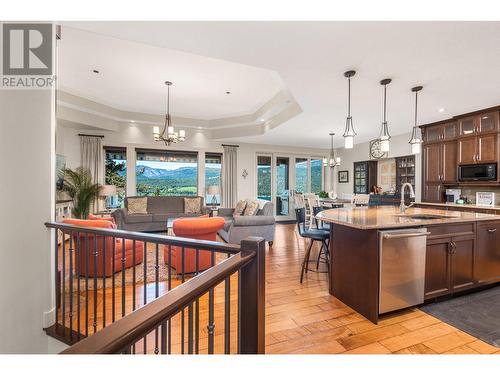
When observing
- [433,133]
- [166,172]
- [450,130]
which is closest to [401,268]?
[450,130]

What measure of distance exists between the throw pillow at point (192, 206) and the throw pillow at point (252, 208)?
6.12 feet

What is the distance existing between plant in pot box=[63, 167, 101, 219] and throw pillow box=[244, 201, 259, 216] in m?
3.57

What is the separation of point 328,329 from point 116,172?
6486 mm

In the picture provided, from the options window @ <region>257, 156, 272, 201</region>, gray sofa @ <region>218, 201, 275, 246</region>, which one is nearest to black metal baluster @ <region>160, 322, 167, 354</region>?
gray sofa @ <region>218, 201, 275, 246</region>

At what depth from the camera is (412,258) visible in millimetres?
2320

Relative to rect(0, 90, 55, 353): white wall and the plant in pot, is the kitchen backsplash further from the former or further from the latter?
the plant in pot

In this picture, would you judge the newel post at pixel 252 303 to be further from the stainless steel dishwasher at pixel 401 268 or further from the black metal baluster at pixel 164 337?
the stainless steel dishwasher at pixel 401 268

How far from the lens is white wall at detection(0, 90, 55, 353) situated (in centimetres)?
198

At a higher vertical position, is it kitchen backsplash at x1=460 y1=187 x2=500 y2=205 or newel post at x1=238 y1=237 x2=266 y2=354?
kitchen backsplash at x1=460 y1=187 x2=500 y2=205

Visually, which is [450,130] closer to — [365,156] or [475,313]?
[365,156]

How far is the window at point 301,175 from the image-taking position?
8.60 meters

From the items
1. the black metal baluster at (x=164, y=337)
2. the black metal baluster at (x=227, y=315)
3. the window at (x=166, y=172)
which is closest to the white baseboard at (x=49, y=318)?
the black metal baluster at (x=227, y=315)
